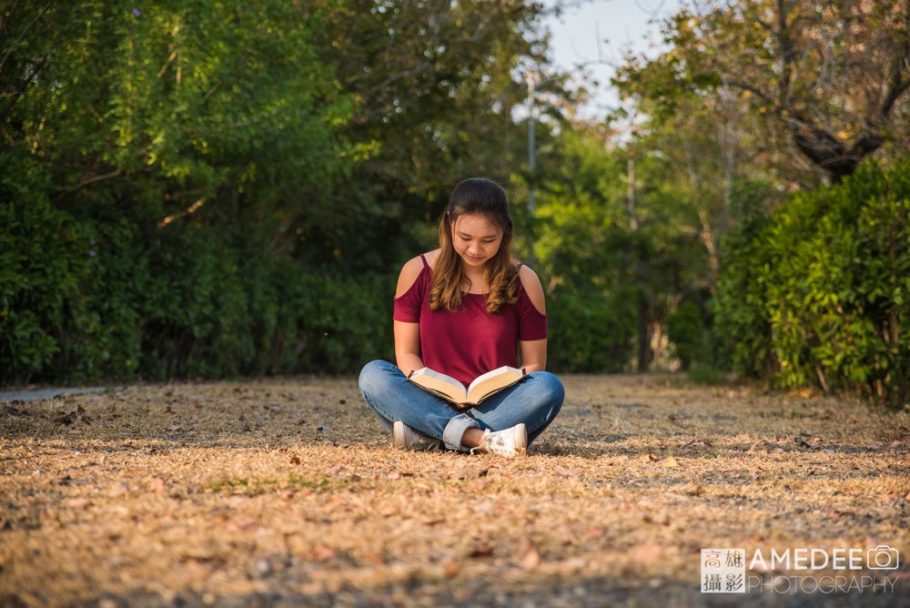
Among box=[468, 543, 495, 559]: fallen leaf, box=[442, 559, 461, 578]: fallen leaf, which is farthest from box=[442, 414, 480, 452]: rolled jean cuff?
box=[442, 559, 461, 578]: fallen leaf

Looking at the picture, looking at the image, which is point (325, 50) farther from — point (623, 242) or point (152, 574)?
point (623, 242)

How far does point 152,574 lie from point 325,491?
1278 mm

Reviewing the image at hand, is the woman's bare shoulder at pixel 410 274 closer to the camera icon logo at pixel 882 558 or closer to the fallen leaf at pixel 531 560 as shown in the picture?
the fallen leaf at pixel 531 560

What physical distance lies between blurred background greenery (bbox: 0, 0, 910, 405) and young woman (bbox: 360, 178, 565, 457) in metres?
4.66

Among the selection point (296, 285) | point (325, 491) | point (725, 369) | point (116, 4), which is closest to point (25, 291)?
point (116, 4)

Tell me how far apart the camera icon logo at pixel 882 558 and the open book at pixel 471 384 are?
87.2 inches

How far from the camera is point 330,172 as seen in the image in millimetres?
12852

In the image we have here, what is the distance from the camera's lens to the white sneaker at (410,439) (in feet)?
17.3

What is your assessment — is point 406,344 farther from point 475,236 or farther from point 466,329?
point 475,236

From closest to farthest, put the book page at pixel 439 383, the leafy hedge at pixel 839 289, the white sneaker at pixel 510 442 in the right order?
1. the white sneaker at pixel 510 442
2. the book page at pixel 439 383
3. the leafy hedge at pixel 839 289

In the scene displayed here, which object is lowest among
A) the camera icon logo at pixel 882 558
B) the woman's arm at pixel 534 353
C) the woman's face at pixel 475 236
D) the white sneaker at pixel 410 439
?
the camera icon logo at pixel 882 558

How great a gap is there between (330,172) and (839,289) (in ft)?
21.6

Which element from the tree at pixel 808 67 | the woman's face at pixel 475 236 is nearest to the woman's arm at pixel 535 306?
the woman's face at pixel 475 236

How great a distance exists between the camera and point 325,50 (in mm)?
14516
